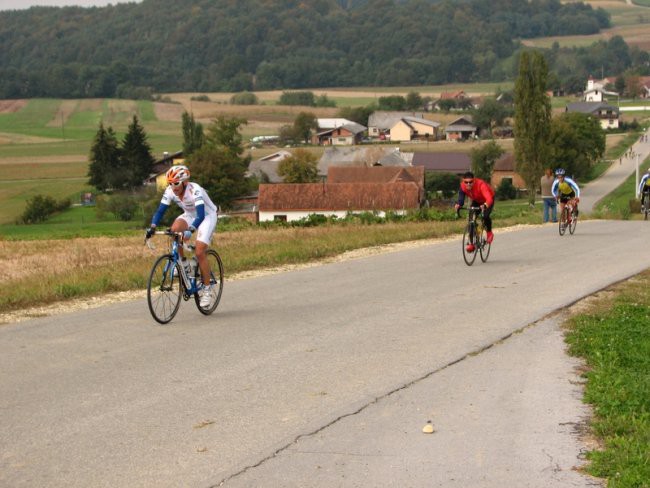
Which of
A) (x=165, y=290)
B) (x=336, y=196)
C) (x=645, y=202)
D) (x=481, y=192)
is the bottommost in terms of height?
(x=336, y=196)

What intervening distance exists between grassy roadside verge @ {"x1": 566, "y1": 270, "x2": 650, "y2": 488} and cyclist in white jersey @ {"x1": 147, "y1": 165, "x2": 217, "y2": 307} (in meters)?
4.17

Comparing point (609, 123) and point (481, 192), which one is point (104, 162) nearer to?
point (481, 192)

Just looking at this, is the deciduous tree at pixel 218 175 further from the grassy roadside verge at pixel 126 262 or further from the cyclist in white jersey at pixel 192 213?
the cyclist in white jersey at pixel 192 213

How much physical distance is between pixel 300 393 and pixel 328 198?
5581cm

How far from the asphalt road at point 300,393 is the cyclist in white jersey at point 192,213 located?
25.3 inches

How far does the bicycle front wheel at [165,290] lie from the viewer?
38.3 feet

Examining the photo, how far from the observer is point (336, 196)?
210ft

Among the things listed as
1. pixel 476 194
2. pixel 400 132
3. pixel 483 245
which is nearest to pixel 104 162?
pixel 400 132

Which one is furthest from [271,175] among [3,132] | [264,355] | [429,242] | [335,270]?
[264,355]

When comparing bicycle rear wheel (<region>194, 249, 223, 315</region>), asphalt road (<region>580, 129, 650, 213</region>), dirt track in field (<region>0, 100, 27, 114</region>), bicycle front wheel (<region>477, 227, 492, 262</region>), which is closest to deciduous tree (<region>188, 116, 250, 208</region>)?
asphalt road (<region>580, 129, 650, 213</region>)

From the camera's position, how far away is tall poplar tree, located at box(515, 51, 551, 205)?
7581cm

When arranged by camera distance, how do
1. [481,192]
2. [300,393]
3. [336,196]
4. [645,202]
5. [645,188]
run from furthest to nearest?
[336,196] → [645,202] → [645,188] → [481,192] → [300,393]

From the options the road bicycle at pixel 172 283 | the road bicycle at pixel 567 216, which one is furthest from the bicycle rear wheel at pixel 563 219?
the road bicycle at pixel 172 283

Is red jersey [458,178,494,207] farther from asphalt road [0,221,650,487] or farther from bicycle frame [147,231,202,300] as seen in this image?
bicycle frame [147,231,202,300]
